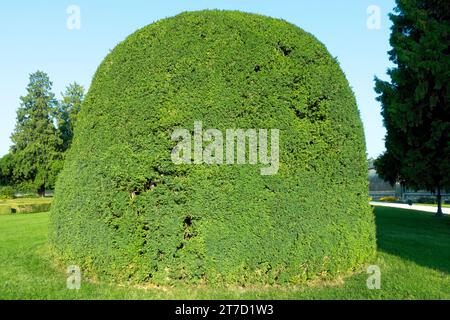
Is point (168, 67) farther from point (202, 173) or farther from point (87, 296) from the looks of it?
point (87, 296)

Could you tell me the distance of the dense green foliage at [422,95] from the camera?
51.6ft

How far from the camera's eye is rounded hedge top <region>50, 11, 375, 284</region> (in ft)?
19.7

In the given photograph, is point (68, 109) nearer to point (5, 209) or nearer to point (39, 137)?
point (39, 137)

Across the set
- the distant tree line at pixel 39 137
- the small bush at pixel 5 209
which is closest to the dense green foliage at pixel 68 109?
the distant tree line at pixel 39 137

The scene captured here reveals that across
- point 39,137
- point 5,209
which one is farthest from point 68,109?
point 5,209

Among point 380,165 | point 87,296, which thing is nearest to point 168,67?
point 87,296

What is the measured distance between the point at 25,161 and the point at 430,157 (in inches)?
2144

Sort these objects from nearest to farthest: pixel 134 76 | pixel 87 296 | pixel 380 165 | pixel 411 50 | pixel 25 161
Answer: pixel 87 296 → pixel 134 76 → pixel 411 50 → pixel 380 165 → pixel 25 161

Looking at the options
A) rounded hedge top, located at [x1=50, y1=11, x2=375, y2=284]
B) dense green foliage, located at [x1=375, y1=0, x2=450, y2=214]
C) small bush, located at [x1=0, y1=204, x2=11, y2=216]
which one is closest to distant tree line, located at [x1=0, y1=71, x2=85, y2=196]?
small bush, located at [x1=0, y1=204, x2=11, y2=216]

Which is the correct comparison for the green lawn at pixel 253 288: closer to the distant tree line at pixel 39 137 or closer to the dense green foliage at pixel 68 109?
the distant tree line at pixel 39 137

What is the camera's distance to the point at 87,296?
557 cm

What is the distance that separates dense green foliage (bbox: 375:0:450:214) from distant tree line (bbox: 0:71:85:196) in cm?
4605

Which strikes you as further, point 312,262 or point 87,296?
point 312,262

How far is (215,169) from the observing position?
6.09 meters
